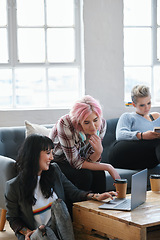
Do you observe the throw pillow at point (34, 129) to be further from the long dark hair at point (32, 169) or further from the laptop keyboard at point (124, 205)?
the laptop keyboard at point (124, 205)

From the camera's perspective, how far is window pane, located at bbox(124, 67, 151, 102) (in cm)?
500

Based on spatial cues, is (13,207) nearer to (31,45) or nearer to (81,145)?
(81,145)

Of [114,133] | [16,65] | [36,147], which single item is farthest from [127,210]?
[16,65]

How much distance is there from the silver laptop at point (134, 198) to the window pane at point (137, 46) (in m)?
2.62

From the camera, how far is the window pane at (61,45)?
184 inches

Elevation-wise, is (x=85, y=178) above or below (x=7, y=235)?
above

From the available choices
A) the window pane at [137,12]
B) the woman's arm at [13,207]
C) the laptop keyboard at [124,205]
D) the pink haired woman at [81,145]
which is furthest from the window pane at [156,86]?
the woman's arm at [13,207]

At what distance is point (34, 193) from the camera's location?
8.63 feet

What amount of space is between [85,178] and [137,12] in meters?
2.62

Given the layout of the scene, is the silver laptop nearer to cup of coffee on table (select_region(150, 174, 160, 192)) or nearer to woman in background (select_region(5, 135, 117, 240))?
woman in background (select_region(5, 135, 117, 240))

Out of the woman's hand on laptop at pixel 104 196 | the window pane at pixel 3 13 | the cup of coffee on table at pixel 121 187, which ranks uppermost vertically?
the window pane at pixel 3 13

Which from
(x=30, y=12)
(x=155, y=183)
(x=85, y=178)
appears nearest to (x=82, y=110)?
(x=85, y=178)

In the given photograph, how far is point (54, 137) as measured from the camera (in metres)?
3.21

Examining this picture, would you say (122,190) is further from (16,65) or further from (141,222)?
(16,65)
